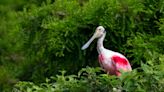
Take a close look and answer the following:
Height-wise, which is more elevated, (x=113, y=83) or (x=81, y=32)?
(x=81, y=32)

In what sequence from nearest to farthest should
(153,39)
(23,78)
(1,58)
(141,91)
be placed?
1. (141,91)
2. (153,39)
3. (23,78)
4. (1,58)

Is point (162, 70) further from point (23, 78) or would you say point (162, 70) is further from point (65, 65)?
point (23, 78)

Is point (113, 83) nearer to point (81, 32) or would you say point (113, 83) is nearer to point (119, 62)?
point (119, 62)

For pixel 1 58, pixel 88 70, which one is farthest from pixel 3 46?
pixel 88 70

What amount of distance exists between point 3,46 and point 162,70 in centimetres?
961

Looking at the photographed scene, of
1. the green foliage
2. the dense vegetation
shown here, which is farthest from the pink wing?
the green foliage

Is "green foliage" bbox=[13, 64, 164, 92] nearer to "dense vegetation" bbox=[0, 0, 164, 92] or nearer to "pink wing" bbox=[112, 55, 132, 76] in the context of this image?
"pink wing" bbox=[112, 55, 132, 76]

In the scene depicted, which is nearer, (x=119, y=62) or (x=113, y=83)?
(x=113, y=83)

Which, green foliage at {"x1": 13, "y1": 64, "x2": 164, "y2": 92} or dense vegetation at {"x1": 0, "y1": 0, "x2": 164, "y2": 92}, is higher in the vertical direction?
dense vegetation at {"x1": 0, "y1": 0, "x2": 164, "y2": 92}

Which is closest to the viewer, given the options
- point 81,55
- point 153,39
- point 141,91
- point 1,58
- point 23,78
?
point 141,91

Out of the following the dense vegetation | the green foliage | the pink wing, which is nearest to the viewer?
the green foliage

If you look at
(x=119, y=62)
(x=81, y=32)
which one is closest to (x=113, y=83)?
(x=119, y=62)

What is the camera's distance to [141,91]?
5.53 meters

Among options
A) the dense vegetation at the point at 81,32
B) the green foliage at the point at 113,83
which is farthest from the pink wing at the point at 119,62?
the green foliage at the point at 113,83
